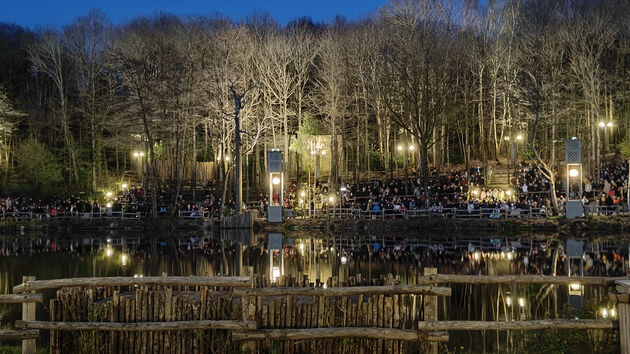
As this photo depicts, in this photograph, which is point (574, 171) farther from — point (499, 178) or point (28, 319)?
point (28, 319)

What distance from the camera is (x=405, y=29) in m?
47.5

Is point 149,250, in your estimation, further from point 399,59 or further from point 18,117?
point 18,117

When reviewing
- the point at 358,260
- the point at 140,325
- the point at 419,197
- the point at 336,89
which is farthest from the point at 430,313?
the point at 336,89

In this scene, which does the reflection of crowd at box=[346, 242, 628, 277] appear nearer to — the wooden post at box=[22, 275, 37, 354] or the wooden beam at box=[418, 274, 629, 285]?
the wooden beam at box=[418, 274, 629, 285]

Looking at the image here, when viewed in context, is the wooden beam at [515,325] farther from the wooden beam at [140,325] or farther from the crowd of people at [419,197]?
the crowd of people at [419,197]

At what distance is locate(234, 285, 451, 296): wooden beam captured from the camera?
10.1m

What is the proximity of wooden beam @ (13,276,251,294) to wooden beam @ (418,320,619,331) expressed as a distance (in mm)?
2997

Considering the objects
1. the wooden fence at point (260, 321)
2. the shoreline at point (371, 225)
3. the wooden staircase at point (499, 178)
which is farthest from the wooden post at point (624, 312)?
the wooden staircase at point (499, 178)

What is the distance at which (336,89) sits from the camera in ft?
175

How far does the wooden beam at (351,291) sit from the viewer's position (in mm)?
10086

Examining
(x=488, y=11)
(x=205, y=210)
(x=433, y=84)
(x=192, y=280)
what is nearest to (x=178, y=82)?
(x=205, y=210)

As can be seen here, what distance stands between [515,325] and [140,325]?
5724 millimetres

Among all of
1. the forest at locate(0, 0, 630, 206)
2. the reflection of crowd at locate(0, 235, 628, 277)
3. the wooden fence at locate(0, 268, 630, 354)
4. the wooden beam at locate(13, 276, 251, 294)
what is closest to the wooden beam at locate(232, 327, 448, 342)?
the wooden fence at locate(0, 268, 630, 354)

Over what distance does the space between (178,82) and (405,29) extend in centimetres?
1814
